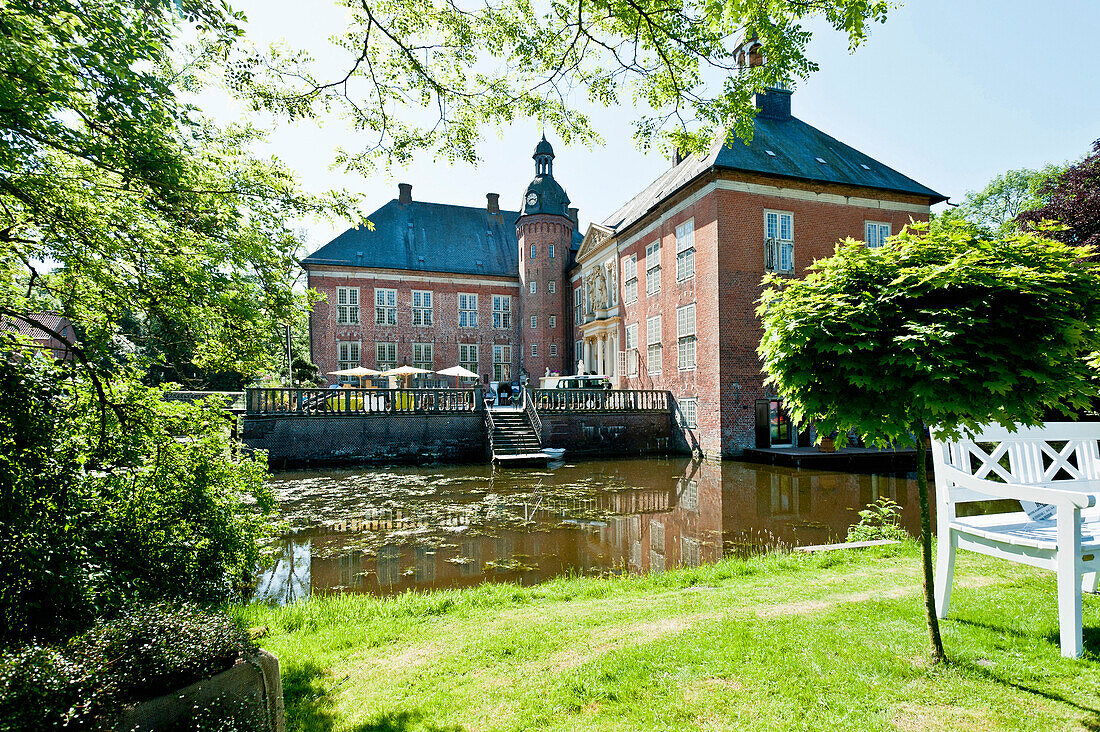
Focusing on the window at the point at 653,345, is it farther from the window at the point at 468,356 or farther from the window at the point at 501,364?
the window at the point at 468,356

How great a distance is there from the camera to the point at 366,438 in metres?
20.4

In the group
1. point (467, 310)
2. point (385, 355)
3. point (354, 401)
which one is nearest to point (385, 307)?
point (385, 355)

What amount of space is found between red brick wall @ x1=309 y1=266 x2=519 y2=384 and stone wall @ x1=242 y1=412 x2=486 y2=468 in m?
13.9

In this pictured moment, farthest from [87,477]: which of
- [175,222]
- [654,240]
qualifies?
[654,240]

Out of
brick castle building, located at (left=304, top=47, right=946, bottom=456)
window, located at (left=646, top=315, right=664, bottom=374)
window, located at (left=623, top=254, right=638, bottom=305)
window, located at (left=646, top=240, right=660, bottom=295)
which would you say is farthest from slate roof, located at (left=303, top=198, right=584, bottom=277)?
window, located at (left=646, top=315, right=664, bottom=374)

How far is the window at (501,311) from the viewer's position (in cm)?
3734

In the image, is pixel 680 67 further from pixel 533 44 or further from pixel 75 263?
pixel 75 263

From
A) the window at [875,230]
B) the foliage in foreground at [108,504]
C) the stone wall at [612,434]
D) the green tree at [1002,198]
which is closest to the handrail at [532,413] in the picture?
the stone wall at [612,434]

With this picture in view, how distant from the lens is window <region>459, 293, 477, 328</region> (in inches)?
1441

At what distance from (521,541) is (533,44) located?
7.13 m

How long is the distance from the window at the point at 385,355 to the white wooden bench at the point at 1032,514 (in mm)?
33083

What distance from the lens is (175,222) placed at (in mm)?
4559

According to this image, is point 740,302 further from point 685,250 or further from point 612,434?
point 612,434

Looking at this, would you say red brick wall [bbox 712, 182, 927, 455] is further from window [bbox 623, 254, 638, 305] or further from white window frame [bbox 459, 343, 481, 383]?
white window frame [bbox 459, 343, 481, 383]
